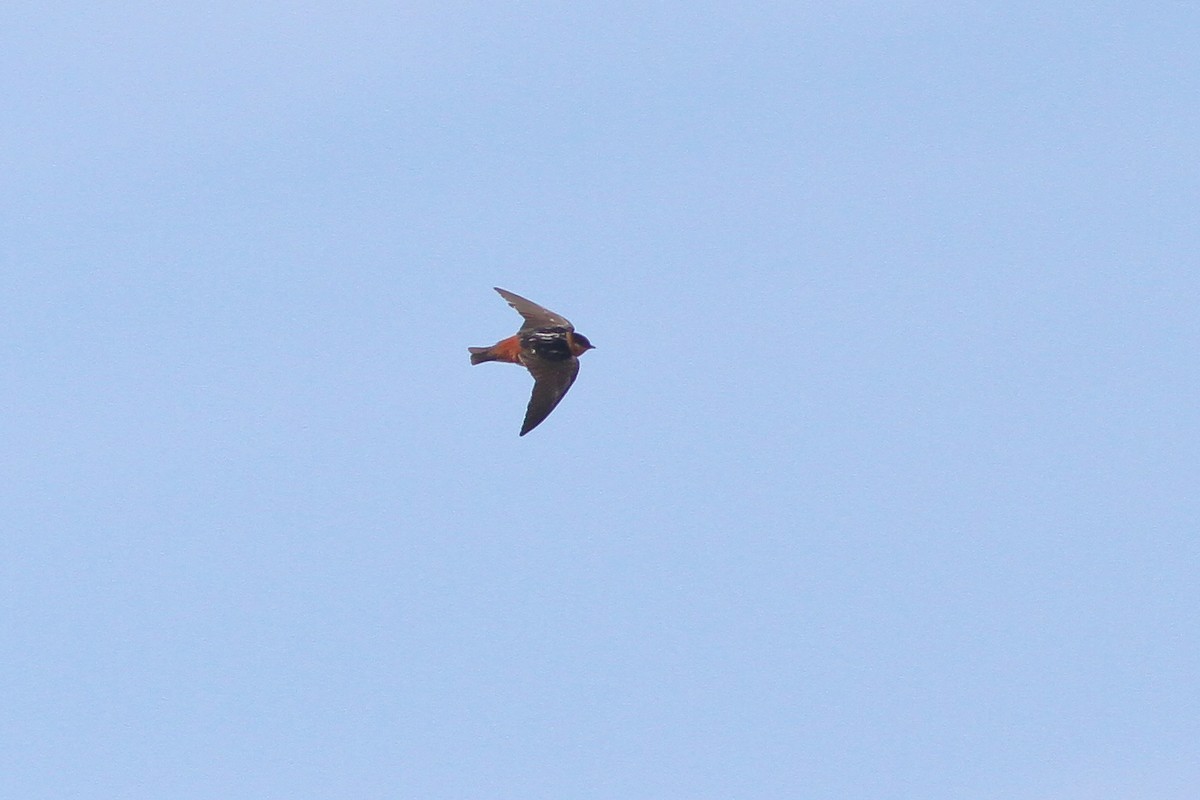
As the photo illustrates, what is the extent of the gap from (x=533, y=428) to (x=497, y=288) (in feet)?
19.2

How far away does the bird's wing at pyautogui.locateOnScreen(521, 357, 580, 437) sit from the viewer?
69625mm

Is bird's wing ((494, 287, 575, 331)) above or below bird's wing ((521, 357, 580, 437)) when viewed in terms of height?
above

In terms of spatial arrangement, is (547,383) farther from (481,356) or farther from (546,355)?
(481,356)

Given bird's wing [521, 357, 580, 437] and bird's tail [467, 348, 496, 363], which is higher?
bird's tail [467, 348, 496, 363]

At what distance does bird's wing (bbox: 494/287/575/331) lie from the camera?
70.8 meters

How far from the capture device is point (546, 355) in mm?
70125

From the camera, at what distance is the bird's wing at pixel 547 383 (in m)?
69.6

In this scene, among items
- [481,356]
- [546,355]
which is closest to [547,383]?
[546,355]

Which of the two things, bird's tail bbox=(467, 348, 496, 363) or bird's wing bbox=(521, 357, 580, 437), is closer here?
bird's wing bbox=(521, 357, 580, 437)

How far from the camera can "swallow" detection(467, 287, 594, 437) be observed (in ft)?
229

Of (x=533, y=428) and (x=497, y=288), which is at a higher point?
(x=497, y=288)

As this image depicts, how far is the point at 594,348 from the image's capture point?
71000mm

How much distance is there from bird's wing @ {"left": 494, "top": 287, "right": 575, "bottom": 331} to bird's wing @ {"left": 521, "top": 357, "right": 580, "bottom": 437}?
3.77 feet

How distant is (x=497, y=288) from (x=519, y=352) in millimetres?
3348
